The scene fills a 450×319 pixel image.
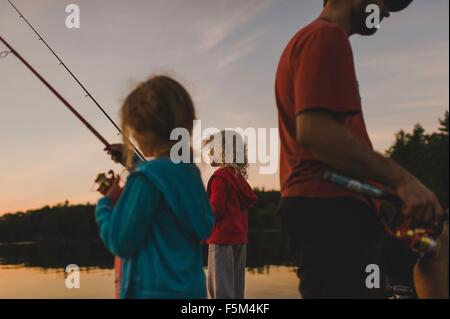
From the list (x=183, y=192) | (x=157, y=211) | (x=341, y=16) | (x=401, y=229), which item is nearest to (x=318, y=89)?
(x=341, y=16)

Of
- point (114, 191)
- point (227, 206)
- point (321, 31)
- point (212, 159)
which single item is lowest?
point (114, 191)

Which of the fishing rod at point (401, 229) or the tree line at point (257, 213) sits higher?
the tree line at point (257, 213)

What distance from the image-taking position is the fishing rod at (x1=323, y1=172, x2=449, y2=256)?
2.16 metres

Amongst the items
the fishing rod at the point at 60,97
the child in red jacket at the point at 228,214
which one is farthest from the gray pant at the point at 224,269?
the fishing rod at the point at 60,97

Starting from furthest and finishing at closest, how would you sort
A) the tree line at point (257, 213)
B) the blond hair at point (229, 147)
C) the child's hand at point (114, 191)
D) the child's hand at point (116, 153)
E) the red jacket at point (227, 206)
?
the tree line at point (257, 213) → the blond hair at point (229, 147) → the red jacket at point (227, 206) → the child's hand at point (116, 153) → the child's hand at point (114, 191)

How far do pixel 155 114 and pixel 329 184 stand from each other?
96cm

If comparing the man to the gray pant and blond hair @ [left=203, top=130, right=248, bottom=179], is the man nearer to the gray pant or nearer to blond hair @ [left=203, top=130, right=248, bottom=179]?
the gray pant

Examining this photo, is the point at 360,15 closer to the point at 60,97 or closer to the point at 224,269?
the point at 60,97

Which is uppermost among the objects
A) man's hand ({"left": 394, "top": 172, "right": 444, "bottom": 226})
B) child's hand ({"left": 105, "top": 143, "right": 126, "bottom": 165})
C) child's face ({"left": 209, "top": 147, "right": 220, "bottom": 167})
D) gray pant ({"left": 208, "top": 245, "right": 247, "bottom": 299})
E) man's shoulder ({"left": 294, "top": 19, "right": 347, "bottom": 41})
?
child's face ({"left": 209, "top": 147, "right": 220, "bottom": 167})

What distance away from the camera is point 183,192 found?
8.58ft

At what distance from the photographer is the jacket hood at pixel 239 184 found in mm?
6184

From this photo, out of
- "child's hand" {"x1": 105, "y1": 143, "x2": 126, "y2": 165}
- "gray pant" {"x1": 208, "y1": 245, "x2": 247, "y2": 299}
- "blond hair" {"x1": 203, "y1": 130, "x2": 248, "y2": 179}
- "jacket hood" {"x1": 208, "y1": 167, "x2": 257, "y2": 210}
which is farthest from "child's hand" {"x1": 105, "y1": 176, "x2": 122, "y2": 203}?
"blond hair" {"x1": 203, "y1": 130, "x2": 248, "y2": 179}

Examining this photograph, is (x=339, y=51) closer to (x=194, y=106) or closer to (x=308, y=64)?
(x=308, y=64)

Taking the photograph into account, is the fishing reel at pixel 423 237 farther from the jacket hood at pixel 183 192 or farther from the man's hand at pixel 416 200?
the jacket hood at pixel 183 192
